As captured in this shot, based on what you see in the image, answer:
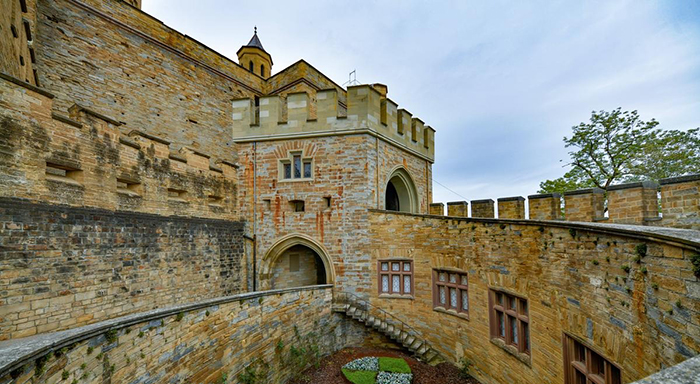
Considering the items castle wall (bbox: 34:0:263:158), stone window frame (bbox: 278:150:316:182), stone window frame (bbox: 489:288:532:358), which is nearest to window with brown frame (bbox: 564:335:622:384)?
stone window frame (bbox: 489:288:532:358)

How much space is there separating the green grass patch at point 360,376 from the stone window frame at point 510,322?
9.80ft

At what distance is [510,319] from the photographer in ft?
21.6

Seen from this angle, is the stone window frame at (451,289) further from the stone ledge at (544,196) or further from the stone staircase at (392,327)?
the stone ledge at (544,196)

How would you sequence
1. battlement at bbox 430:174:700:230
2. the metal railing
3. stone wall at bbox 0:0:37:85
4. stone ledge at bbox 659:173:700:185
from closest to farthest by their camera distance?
stone ledge at bbox 659:173:700:185 < battlement at bbox 430:174:700:230 < stone wall at bbox 0:0:37:85 < the metal railing

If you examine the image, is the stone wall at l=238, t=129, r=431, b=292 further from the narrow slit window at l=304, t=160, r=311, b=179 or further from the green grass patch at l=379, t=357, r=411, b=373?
the green grass patch at l=379, t=357, r=411, b=373

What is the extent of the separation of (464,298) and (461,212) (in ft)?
12.9

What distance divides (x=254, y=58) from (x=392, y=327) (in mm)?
22530

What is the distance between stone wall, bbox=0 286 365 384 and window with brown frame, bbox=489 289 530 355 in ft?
14.0

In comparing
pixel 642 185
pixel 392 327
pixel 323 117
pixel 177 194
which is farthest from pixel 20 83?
pixel 642 185

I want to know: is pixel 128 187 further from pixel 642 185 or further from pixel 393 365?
pixel 642 185

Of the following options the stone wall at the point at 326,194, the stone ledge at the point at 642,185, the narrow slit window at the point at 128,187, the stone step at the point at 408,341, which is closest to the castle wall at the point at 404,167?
the stone wall at the point at 326,194

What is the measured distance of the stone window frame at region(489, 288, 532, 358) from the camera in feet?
19.8

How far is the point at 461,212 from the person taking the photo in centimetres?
1124

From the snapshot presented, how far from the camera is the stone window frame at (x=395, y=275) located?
9.23 m
